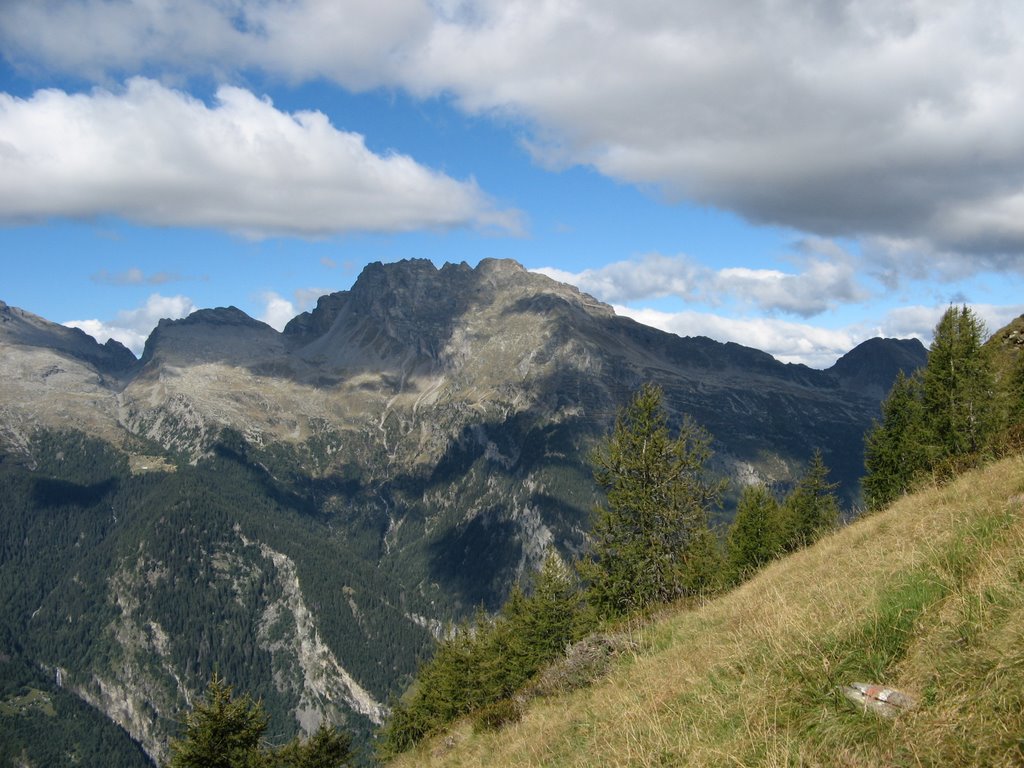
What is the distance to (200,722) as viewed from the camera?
3159 cm

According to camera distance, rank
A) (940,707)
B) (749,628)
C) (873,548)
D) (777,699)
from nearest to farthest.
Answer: (940,707)
(777,699)
(749,628)
(873,548)

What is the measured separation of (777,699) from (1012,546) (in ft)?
13.9

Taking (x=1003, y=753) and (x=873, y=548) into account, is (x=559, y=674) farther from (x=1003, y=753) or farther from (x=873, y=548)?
(x=1003, y=753)

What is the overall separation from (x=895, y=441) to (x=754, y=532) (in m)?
13.2

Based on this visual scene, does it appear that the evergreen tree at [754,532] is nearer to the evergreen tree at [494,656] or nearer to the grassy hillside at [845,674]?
the evergreen tree at [494,656]

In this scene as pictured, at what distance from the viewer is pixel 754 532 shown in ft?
177

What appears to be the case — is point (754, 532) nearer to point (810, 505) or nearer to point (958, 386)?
point (810, 505)

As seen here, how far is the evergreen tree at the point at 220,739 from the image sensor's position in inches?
1207

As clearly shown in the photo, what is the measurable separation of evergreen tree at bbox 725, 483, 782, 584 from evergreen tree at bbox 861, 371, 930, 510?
7130 millimetres

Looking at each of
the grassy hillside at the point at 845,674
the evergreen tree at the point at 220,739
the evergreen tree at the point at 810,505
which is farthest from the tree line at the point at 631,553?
the evergreen tree at the point at 810,505

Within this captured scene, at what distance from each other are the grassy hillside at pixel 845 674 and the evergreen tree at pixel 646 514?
17.2 m

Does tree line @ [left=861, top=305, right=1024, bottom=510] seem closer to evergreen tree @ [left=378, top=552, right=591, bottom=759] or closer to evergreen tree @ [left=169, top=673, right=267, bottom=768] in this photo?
evergreen tree @ [left=378, top=552, right=591, bottom=759]

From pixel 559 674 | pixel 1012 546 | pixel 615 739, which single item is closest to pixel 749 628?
pixel 615 739

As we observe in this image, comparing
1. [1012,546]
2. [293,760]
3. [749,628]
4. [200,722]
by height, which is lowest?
[293,760]
